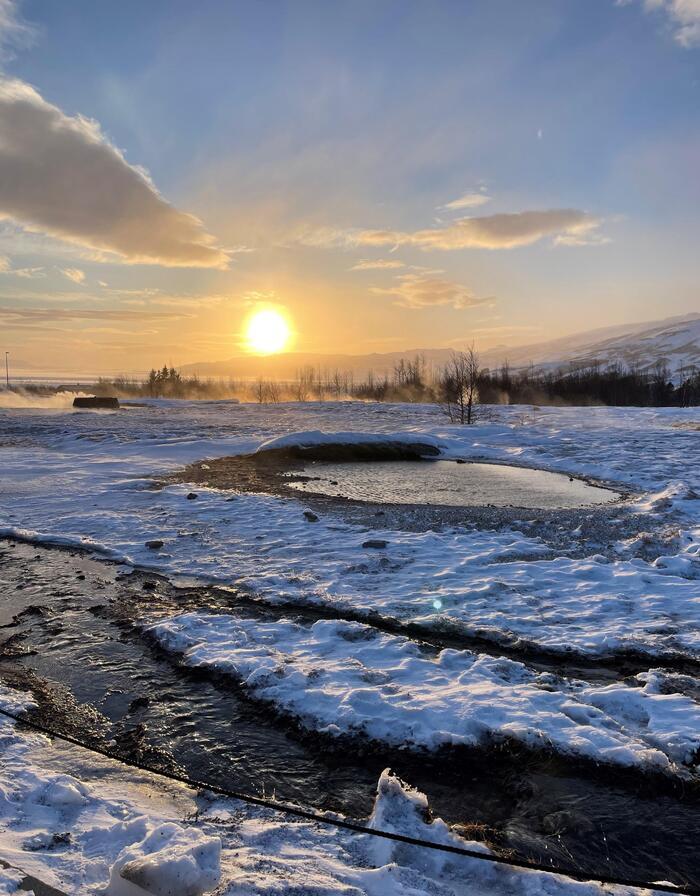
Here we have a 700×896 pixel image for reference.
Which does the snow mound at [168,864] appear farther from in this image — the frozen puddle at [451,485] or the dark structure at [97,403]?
the dark structure at [97,403]

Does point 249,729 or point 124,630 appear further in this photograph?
point 124,630

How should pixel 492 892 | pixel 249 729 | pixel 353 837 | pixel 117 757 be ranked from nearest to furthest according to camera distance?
pixel 492 892
pixel 353 837
pixel 117 757
pixel 249 729

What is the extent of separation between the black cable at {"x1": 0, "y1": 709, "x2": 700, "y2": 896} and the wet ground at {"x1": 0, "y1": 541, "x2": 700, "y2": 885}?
0.43ft

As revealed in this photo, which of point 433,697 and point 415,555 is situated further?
point 415,555

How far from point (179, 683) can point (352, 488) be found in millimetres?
9089

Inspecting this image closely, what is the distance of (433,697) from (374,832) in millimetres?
1539

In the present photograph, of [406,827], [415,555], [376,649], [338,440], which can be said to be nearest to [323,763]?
[406,827]

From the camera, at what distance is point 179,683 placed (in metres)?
4.55

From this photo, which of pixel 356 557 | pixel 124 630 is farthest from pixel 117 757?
pixel 356 557

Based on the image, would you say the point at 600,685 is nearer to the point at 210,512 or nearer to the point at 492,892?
the point at 492,892

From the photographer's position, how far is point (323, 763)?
11.9 ft

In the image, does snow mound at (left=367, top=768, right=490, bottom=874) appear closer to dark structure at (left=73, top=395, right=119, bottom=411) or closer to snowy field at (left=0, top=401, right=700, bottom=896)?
snowy field at (left=0, top=401, right=700, bottom=896)

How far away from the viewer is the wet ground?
299 cm

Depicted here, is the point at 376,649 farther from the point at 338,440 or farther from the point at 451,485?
the point at 338,440
